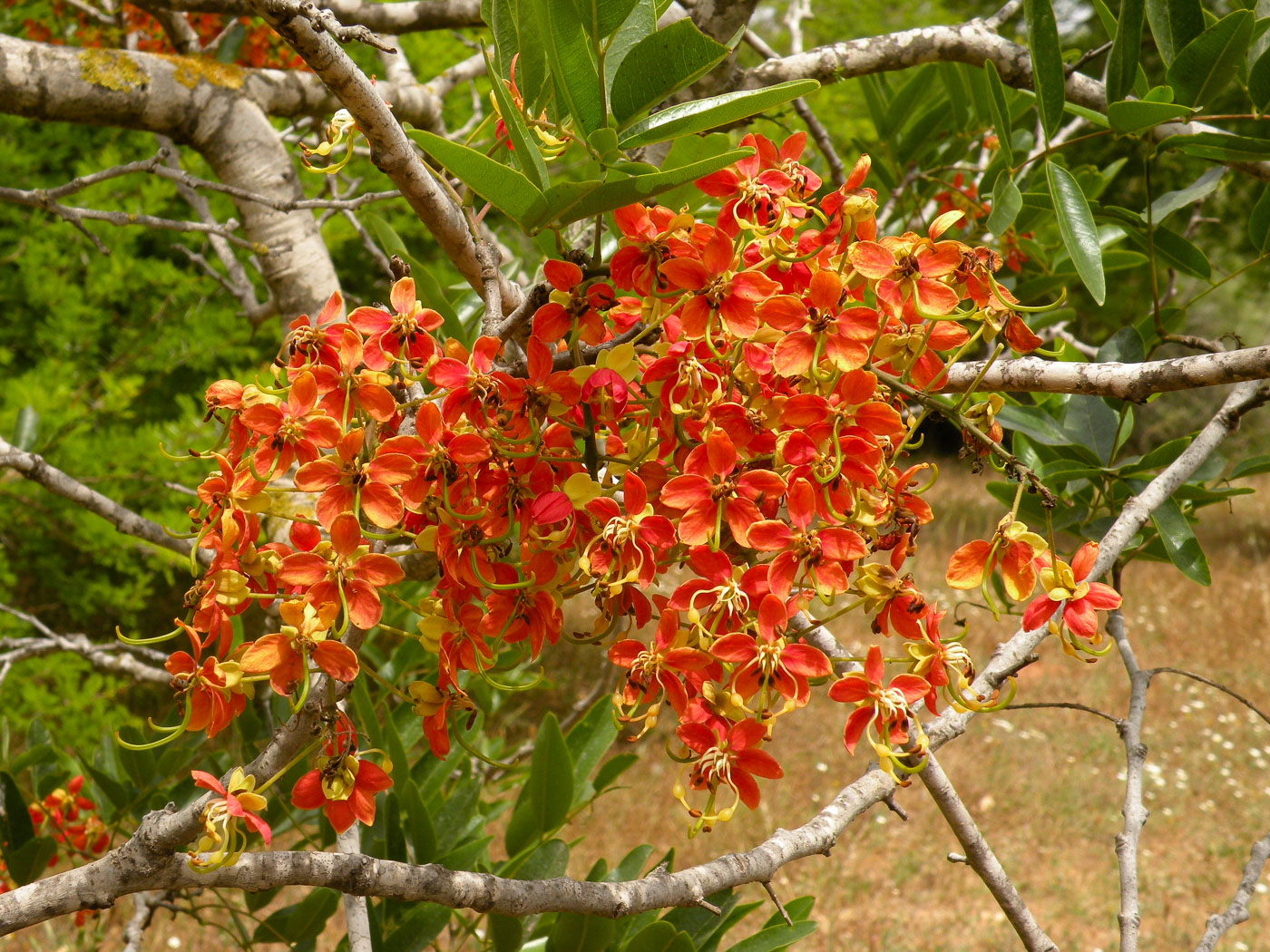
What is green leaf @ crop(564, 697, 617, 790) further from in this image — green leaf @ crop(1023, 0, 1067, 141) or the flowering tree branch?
green leaf @ crop(1023, 0, 1067, 141)

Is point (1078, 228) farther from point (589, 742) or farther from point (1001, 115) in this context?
point (589, 742)

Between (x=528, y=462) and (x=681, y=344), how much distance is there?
133mm

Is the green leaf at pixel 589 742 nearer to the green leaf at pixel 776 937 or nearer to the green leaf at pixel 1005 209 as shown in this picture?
the green leaf at pixel 776 937

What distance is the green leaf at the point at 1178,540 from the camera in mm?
1267

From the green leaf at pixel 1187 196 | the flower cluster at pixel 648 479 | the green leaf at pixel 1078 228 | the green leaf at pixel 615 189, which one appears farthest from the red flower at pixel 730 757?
the green leaf at pixel 1187 196

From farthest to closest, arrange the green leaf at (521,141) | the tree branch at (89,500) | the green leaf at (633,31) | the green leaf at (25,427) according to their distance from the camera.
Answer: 1. the green leaf at (25,427)
2. the tree branch at (89,500)
3. the green leaf at (633,31)
4. the green leaf at (521,141)

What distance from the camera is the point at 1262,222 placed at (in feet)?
4.68

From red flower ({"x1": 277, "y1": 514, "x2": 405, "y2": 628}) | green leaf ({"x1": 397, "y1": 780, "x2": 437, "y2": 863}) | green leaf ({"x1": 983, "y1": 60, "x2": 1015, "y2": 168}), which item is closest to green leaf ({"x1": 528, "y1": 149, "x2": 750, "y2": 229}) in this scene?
red flower ({"x1": 277, "y1": 514, "x2": 405, "y2": 628})

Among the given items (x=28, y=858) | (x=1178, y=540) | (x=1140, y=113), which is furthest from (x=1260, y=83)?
(x=28, y=858)

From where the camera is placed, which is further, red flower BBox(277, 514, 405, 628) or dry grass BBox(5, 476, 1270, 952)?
dry grass BBox(5, 476, 1270, 952)

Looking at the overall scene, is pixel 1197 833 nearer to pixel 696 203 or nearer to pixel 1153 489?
pixel 1153 489

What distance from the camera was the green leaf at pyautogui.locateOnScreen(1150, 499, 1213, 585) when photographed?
1267mm

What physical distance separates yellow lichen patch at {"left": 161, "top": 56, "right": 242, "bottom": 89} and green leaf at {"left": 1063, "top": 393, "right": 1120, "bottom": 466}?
1.62 m

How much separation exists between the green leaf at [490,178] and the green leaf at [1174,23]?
0.90 meters
